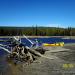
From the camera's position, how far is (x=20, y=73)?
3262 centimetres

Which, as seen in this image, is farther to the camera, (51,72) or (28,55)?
(28,55)

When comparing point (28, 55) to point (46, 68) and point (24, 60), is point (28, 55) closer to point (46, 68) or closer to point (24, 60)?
point (24, 60)

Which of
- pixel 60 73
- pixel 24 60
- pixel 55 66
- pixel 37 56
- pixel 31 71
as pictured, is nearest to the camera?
pixel 60 73

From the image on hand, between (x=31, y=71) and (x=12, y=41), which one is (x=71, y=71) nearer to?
(x=31, y=71)

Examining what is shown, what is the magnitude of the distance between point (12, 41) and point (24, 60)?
17923 millimetres

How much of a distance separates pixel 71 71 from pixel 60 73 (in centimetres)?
166

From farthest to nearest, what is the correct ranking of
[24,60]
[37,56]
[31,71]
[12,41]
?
[12,41] < [37,56] < [24,60] < [31,71]

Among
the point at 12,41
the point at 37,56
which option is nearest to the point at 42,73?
the point at 37,56

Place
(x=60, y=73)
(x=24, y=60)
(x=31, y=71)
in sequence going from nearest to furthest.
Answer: (x=60, y=73)
(x=31, y=71)
(x=24, y=60)

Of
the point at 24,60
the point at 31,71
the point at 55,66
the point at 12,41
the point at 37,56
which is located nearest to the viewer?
the point at 31,71

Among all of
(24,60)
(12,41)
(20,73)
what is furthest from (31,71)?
(12,41)

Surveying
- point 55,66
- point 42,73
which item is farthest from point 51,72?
point 55,66

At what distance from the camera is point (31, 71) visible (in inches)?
1299

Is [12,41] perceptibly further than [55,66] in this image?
Yes
